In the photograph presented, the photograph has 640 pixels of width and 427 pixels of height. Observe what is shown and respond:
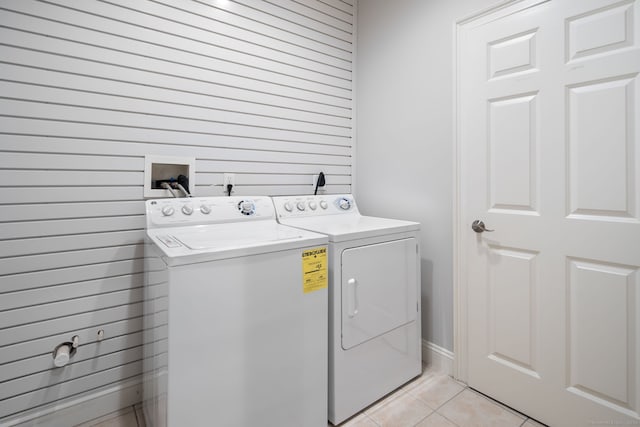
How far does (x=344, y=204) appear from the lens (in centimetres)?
235

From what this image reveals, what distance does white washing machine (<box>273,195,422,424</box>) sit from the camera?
1549 millimetres

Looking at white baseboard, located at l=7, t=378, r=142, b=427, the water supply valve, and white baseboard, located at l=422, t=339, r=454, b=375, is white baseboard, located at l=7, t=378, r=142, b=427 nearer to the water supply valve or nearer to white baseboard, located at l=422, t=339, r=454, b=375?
the water supply valve

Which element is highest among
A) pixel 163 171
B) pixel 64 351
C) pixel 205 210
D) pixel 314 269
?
pixel 163 171

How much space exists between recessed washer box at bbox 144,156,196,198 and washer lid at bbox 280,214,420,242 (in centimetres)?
63

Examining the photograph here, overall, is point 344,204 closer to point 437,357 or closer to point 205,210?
point 205,210

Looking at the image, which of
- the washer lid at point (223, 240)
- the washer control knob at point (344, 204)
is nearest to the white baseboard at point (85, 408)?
the washer lid at point (223, 240)

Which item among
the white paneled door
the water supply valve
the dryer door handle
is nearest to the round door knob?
the white paneled door

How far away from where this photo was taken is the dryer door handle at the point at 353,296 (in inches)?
62.2

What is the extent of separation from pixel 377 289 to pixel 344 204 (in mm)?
823

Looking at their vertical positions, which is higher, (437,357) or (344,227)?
(344,227)

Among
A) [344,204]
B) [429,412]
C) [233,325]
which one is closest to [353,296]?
[233,325]

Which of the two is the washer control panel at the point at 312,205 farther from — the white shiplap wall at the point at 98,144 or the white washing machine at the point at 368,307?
the white shiplap wall at the point at 98,144

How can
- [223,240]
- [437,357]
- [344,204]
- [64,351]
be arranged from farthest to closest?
[344,204], [437,357], [64,351], [223,240]

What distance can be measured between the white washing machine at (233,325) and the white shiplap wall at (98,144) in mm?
256
